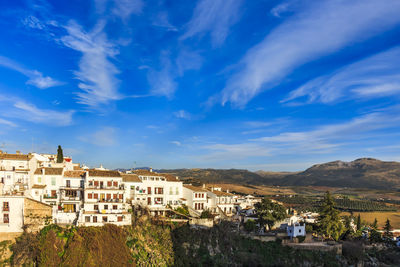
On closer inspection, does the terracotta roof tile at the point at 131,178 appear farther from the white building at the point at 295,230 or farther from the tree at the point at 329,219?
the tree at the point at 329,219

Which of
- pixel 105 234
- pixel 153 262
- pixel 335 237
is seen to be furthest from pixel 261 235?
pixel 105 234

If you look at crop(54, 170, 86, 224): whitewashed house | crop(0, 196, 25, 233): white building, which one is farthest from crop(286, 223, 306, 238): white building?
crop(0, 196, 25, 233): white building

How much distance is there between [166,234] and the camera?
41250mm

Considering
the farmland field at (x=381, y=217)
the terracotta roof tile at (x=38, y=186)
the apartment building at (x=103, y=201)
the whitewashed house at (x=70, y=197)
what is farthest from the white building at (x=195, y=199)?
the farmland field at (x=381, y=217)

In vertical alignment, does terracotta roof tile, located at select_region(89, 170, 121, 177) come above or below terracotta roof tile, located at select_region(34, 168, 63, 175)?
below

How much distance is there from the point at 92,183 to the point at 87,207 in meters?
3.94

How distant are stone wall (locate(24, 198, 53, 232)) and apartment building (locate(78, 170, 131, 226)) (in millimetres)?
4745

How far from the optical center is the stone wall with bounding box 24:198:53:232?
121ft

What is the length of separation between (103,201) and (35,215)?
9.14m

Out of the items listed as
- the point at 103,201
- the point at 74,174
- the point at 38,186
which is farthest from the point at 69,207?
the point at 38,186

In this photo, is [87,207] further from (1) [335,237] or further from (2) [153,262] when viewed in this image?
(1) [335,237]

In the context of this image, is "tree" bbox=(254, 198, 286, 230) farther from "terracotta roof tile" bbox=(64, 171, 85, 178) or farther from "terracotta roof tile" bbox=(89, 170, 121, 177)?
"terracotta roof tile" bbox=(64, 171, 85, 178)

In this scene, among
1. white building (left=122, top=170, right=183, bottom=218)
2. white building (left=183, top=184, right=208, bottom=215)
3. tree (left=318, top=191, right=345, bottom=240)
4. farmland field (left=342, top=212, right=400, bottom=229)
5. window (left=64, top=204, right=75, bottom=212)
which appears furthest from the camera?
farmland field (left=342, top=212, right=400, bottom=229)

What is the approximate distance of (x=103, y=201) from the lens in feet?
137
